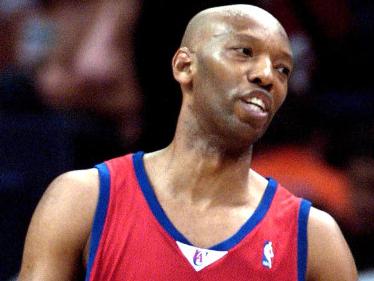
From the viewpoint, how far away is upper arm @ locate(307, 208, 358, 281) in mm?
3254

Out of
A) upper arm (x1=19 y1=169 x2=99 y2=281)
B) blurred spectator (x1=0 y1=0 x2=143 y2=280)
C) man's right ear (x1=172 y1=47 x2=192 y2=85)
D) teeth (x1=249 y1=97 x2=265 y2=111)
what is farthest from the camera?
blurred spectator (x1=0 y1=0 x2=143 y2=280)

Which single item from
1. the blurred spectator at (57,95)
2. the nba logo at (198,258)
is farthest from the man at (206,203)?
the blurred spectator at (57,95)

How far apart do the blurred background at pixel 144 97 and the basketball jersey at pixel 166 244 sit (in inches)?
44.2

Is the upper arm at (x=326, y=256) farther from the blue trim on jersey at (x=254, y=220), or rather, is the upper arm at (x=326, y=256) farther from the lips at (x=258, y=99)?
the lips at (x=258, y=99)

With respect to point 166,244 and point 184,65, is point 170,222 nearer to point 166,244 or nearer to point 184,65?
point 166,244

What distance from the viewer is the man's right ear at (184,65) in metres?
3.36

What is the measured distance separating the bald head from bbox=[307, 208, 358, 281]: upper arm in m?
0.64

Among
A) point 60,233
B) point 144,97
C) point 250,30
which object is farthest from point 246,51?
point 144,97

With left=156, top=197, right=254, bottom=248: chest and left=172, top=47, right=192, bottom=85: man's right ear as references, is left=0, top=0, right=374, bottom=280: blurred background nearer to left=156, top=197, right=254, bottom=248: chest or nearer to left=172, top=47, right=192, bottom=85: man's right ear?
left=172, top=47, right=192, bottom=85: man's right ear

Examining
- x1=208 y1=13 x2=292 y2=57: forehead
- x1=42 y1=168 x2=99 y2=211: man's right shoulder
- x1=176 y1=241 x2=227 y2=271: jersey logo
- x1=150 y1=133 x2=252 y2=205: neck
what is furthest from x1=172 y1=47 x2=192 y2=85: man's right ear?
x1=176 y1=241 x2=227 y2=271: jersey logo

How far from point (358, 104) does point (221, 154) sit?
1.97 m

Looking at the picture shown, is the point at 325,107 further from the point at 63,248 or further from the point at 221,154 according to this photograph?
the point at 63,248

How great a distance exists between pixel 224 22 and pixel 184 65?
20 cm

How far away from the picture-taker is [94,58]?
4938 millimetres
